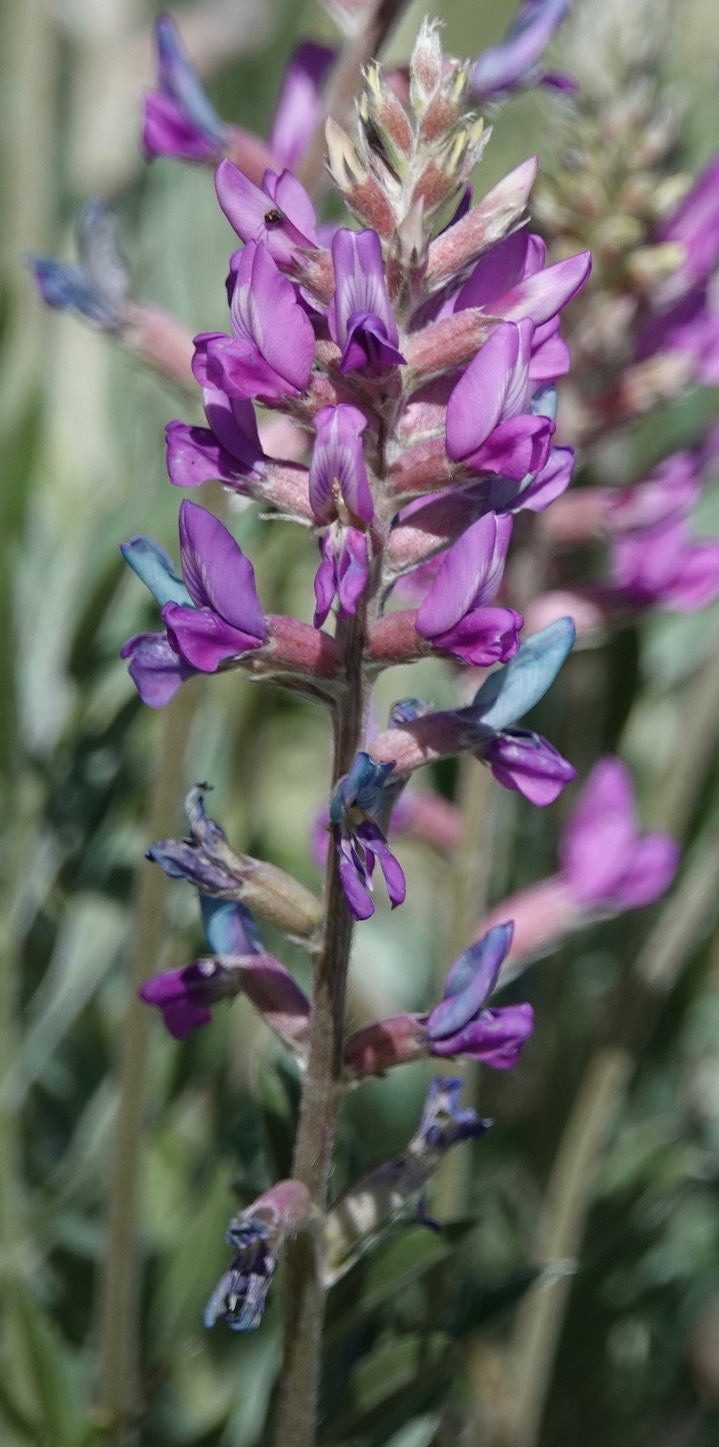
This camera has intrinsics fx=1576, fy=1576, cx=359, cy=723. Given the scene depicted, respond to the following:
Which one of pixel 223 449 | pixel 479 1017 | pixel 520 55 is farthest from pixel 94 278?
pixel 479 1017

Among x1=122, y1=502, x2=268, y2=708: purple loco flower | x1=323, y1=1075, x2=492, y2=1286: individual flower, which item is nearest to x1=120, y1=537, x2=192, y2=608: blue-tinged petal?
x1=122, y1=502, x2=268, y2=708: purple loco flower

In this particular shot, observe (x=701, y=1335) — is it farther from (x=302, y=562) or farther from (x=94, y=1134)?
(x=302, y=562)

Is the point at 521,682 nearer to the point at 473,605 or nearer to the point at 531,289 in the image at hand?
the point at 473,605

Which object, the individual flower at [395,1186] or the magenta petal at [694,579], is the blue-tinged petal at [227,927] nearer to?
the individual flower at [395,1186]

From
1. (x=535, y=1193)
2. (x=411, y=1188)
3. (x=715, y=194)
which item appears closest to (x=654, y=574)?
(x=715, y=194)

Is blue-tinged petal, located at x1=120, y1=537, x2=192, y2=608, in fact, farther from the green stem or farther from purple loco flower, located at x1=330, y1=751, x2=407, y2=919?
the green stem

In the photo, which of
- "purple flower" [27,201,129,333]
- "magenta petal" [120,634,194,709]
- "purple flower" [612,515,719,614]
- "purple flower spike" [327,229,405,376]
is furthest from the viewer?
"purple flower" [612,515,719,614]
